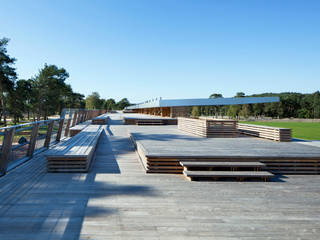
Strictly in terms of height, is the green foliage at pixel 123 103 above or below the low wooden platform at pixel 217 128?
above

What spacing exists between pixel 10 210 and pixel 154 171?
114 inches

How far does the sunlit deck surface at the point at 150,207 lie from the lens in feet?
8.74

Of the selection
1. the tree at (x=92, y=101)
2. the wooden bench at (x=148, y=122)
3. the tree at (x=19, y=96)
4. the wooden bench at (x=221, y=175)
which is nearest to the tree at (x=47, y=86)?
the tree at (x=19, y=96)

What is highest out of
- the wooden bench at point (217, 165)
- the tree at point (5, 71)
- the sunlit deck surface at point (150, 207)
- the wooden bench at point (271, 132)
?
the tree at point (5, 71)

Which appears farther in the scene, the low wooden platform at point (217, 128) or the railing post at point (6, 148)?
the low wooden platform at point (217, 128)

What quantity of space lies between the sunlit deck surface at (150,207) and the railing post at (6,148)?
0.24 meters

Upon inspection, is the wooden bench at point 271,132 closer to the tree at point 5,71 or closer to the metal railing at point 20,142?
the metal railing at point 20,142

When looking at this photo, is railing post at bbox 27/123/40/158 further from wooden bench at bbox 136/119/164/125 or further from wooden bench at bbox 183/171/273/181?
wooden bench at bbox 136/119/164/125

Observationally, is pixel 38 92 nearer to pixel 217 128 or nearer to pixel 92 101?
pixel 217 128

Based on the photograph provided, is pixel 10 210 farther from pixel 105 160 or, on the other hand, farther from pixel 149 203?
pixel 105 160

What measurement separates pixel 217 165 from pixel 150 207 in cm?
225

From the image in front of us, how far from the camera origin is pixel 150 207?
332cm

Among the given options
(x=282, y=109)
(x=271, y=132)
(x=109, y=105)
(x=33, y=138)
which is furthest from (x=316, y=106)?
(x=109, y=105)

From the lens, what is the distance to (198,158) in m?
5.18
